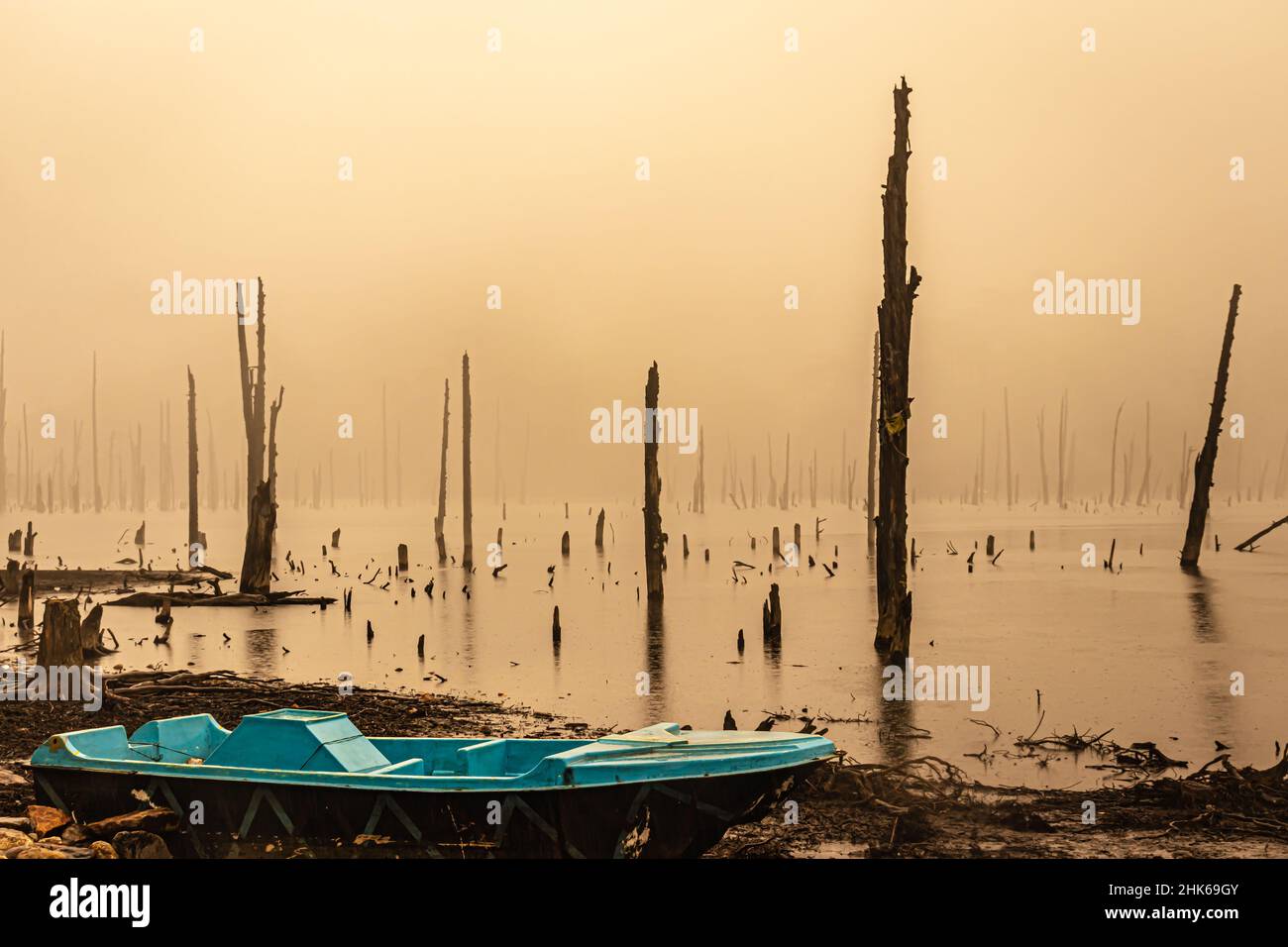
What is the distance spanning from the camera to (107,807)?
959 cm

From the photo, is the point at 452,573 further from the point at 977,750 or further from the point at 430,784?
the point at 430,784

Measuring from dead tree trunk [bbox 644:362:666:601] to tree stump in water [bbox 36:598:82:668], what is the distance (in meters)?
17.4

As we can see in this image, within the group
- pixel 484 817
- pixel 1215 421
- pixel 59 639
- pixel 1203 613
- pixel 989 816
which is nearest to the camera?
pixel 484 817

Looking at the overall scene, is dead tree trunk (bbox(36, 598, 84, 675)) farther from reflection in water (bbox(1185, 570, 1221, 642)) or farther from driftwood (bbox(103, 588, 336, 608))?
reflection in water (bbox(1185, 570, 1221, 642))

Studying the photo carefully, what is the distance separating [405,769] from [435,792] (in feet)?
3.28

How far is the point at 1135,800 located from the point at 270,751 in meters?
8.35

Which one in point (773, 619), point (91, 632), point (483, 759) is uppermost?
point (483, 759)

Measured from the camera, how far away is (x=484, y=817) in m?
8.71

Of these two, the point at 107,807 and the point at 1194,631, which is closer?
the point at 107,807

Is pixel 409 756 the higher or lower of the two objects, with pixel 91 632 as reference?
higher

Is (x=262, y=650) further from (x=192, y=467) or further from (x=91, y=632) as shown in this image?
(x=192, y=467)

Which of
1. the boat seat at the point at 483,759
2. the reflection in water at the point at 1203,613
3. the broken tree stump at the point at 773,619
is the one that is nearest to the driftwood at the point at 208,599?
A: the broken tree stump at the point at 773,619

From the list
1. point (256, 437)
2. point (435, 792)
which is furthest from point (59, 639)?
point (256, 437)
